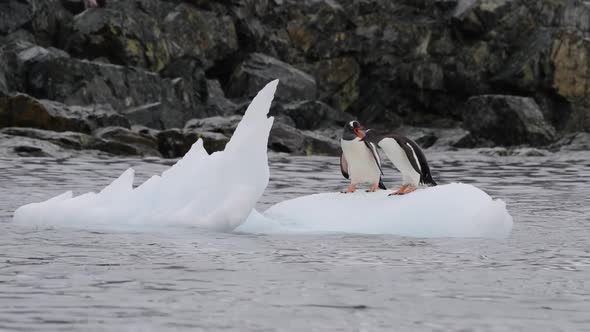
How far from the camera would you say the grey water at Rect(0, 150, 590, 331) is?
6.81 m

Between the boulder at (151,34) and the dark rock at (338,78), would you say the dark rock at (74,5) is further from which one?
the dark rock at (338,78)

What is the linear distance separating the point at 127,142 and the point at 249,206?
1984 cm

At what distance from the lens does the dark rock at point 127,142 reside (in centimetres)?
3022

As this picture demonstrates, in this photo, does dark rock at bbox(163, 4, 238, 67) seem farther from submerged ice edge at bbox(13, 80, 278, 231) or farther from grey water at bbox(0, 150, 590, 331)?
submerged ice edge at bbox(13, 80, 278, 231)

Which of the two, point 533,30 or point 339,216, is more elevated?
point 533,30

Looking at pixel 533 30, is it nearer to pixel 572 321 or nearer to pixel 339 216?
pixel 339 216

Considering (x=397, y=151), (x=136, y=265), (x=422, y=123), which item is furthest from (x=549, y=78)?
(x=136, y=265)

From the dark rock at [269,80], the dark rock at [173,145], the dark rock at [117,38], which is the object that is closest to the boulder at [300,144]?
the dark rock at [173,145]

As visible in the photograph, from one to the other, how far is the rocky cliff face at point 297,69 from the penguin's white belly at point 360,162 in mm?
18307

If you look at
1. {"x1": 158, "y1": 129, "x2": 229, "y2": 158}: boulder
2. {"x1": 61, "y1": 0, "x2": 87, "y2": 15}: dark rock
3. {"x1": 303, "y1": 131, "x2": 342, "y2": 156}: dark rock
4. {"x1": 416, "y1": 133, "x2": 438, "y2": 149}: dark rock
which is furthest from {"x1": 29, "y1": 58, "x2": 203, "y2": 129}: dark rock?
{"x1": 416, "y1": 133, "x2": 438, "y2": 149}: dark rock

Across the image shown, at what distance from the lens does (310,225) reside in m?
11.9

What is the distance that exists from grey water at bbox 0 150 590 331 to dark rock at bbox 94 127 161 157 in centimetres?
1680

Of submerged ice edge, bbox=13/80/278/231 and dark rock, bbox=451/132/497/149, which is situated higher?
submerged ice edge, bbox=13/80/278/231

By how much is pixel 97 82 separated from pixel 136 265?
2869cm
